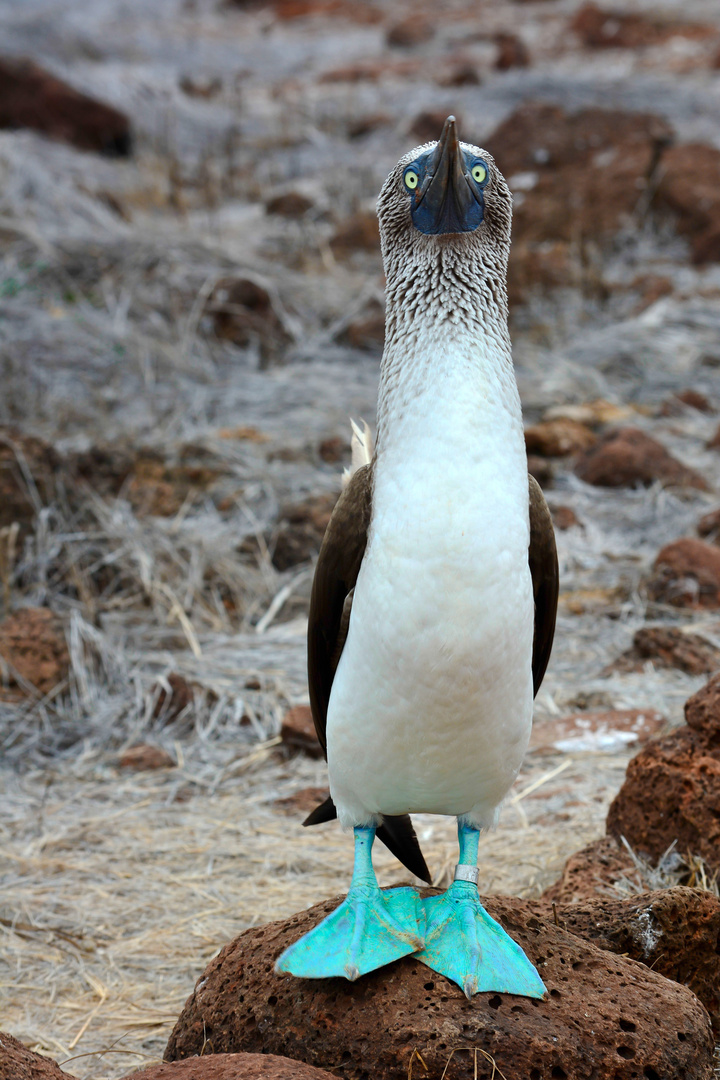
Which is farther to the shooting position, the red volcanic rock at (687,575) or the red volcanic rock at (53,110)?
the red volcanic rock at (53,110)

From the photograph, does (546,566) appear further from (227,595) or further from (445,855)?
(227,595)

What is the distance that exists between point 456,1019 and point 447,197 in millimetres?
1847

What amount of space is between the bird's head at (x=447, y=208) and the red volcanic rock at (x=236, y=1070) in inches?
70.5

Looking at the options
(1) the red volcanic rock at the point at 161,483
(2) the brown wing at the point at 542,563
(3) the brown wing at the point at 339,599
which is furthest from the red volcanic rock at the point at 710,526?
(3) the brown wing at the point at 339,599

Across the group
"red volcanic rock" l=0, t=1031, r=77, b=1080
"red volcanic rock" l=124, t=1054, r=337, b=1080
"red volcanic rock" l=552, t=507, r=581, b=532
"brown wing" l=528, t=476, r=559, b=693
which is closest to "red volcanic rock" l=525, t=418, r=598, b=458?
"red volcanic rock" l=552, t=507, r=581, b=532

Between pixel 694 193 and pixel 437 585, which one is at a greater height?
pixel 694 193

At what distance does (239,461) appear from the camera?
22.6 ft

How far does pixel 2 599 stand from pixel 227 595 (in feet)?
3.87

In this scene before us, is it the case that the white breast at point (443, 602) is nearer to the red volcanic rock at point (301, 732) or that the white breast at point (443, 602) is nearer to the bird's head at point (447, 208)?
the bird's head at point (447, 208)

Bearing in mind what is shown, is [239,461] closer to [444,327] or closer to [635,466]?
[635,466]

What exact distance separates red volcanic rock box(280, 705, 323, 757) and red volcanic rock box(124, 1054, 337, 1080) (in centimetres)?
241

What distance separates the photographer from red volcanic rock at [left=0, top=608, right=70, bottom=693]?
483cm

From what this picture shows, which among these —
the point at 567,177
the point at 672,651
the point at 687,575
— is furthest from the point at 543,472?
the point at 567,177

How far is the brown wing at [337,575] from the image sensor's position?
2.53 meters
